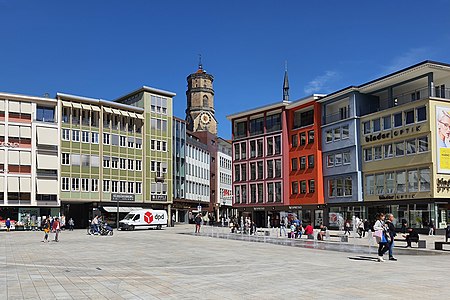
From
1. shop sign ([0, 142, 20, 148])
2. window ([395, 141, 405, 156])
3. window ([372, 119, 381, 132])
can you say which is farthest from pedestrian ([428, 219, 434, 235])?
shop sign ([0, 142, 20, 148])

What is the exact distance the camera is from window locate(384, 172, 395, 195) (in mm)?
56031

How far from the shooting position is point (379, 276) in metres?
16.8

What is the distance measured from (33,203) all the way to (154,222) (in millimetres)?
15380

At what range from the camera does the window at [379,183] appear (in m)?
57.6

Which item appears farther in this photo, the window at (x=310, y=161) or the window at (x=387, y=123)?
the window at (x=310, y=161)

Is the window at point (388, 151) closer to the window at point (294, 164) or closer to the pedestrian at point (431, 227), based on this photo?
Result: the pedestrian at point (431, 227)

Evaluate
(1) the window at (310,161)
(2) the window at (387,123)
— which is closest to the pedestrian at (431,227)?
(2) the window at (387,123)

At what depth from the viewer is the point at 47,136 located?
6856cm

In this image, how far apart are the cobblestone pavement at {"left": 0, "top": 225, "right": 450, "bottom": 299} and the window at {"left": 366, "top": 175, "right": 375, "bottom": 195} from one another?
36.2m

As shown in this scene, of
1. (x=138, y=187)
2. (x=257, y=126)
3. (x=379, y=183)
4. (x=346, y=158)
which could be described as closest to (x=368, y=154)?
(x=346, y=158)

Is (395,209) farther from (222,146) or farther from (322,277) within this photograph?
(222,146)

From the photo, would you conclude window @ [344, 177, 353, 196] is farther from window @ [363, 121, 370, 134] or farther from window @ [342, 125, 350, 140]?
window @ [363, 121, 370, 134]

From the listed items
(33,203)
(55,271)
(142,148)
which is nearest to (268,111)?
(142,148)

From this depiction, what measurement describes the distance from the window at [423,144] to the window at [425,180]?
1852mm
